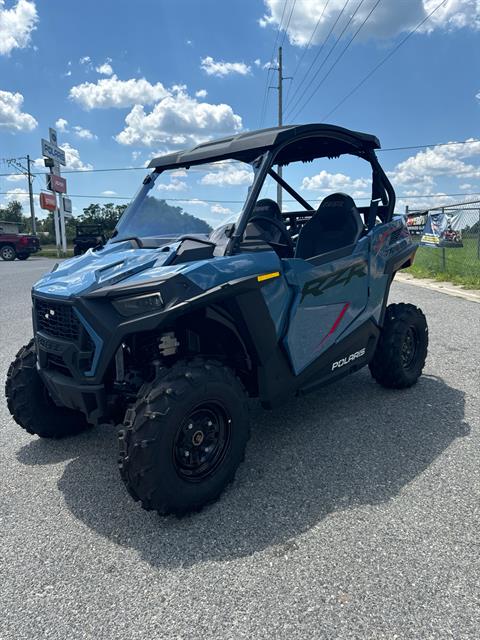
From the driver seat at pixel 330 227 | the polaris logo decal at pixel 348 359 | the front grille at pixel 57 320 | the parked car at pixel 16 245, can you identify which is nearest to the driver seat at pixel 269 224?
the driver seat at pixel 330 227

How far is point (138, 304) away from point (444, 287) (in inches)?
391

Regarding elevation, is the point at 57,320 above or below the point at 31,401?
above

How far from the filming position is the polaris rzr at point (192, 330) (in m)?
2.47

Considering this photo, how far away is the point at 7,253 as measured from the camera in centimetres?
2519

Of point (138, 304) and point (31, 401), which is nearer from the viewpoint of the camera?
point (138, 304)

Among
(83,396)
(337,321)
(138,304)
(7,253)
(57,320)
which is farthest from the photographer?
(7,253)

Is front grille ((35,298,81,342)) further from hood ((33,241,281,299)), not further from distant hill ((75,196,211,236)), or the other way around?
distant hill ((75,196,211,236))

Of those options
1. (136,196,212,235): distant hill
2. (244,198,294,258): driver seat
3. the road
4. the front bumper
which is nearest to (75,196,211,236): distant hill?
(136,196,212,235): distant hill

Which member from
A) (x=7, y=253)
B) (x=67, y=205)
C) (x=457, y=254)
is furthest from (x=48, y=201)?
(x=457, y=254)

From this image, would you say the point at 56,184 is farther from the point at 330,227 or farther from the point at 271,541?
the point at 271,541

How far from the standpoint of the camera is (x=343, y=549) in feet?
7.53

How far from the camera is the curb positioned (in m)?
9.51

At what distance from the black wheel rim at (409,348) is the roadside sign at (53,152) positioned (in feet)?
106

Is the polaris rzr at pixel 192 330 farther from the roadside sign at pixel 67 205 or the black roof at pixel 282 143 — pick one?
the roadside sign at pixel 67 205
